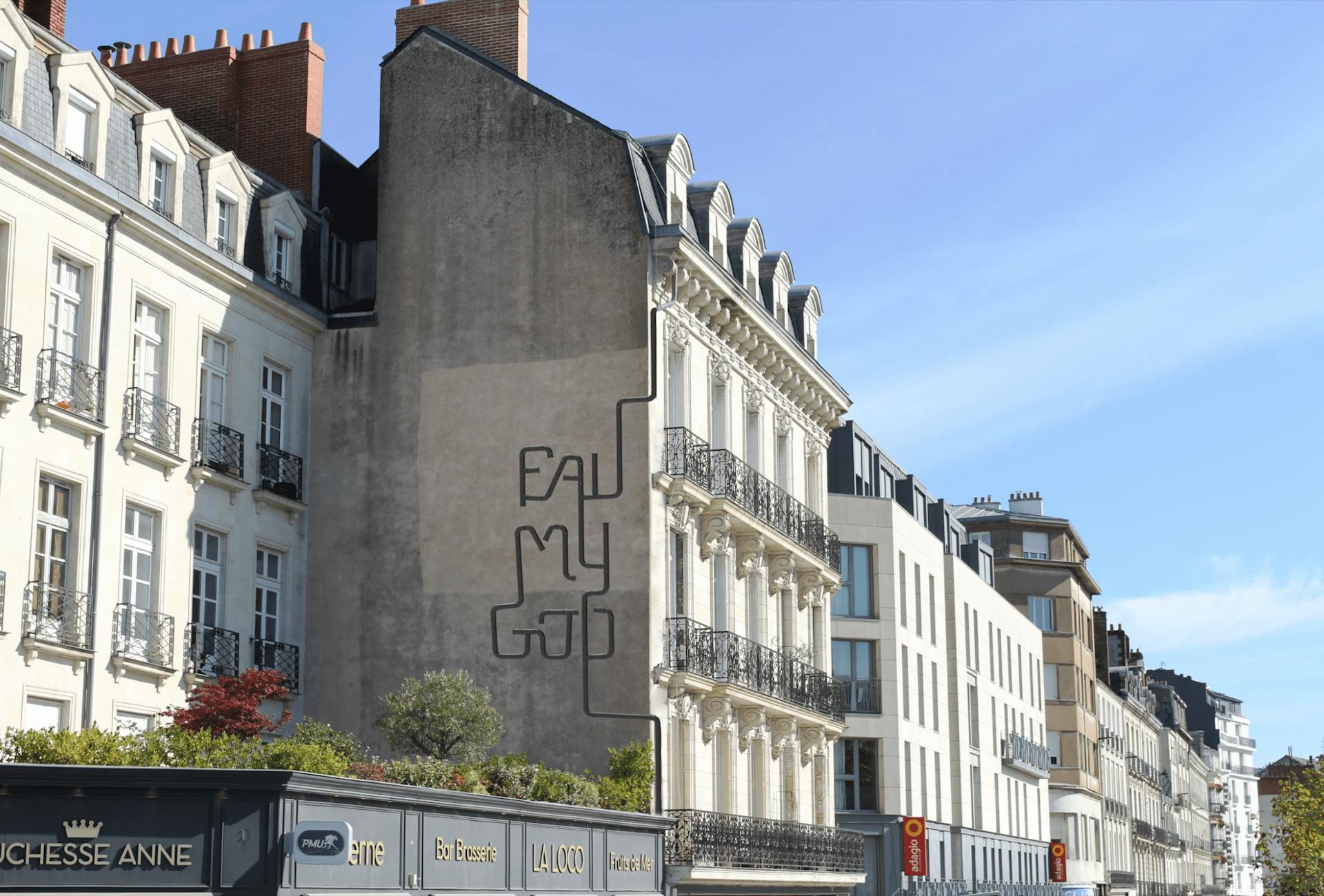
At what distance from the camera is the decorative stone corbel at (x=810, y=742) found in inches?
1490

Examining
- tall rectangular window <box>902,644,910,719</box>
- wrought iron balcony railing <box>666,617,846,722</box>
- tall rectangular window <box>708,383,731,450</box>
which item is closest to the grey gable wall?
wrought iron balcony railing <box>666,617,846,722</box>

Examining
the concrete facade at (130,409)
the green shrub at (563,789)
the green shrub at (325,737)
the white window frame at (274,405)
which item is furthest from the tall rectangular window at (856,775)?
the green shrub at (325,737)

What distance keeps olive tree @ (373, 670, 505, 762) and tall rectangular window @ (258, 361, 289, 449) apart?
16.6ft

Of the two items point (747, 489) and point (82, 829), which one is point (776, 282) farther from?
point (82, 829)

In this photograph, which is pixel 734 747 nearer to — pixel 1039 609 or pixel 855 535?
pixel 855 535

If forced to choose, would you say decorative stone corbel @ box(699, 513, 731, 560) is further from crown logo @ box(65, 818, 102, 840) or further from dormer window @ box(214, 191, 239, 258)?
crown logo @ box(65, 818, 102, 840)

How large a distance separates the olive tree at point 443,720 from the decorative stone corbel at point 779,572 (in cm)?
990

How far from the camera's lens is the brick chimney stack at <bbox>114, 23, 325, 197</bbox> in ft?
109

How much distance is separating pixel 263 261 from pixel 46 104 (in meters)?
5.65

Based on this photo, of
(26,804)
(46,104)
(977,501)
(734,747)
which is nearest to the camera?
(26,804)

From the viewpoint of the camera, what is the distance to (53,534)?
2508cm

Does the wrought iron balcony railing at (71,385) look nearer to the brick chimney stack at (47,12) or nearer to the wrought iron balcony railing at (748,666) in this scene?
the brick chimney stack at (47,12)

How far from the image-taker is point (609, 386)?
30828mm

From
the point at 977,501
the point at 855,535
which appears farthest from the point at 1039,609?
the point at 855,535
